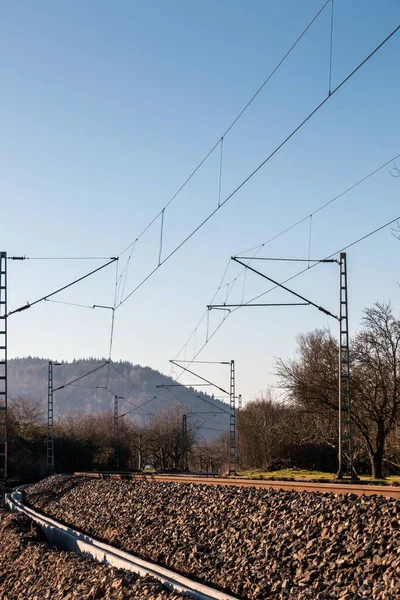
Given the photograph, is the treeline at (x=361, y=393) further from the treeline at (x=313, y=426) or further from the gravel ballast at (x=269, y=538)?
the gravel ballast at (x=269, y=538)

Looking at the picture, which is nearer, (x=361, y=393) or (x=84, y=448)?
(x=361, y=393)

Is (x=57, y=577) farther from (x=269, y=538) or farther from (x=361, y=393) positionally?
(x=361, y=393)

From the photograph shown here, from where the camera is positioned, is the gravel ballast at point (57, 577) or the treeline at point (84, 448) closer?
the gravel ballast at point (57, 577)

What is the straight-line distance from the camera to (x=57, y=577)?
13656 millimetres

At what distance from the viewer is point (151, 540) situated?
15.5m

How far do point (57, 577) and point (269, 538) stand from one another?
3862 millimetres

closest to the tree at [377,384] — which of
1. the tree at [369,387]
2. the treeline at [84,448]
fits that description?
the tree at [369,387]

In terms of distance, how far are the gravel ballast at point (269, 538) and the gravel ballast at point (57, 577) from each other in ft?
3.67

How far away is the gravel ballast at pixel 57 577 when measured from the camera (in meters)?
11.4

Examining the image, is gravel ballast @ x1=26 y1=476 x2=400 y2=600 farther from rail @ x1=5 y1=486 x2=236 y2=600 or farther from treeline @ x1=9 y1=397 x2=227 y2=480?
treeline @ x1=9 y1=397 x2=227 y2=480

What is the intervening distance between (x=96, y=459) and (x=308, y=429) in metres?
29.6

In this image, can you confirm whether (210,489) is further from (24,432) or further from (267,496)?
(24,432)

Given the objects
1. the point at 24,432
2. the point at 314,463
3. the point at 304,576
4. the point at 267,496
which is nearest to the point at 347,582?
the point at 304,576

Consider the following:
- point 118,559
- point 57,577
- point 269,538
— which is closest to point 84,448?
point 57,577
